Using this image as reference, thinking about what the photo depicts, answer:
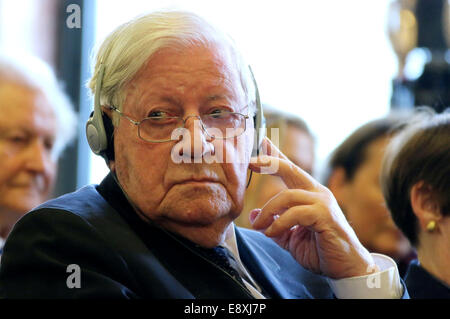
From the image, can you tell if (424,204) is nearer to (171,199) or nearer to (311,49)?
(171,199)

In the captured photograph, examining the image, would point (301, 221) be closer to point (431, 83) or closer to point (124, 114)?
point (124, 114)

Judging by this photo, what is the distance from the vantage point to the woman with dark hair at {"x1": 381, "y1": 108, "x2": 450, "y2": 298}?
140cm

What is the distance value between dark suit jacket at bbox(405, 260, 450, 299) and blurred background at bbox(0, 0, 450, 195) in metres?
0.56

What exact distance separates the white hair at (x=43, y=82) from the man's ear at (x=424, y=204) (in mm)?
1129

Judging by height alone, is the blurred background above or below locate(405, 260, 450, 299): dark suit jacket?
above

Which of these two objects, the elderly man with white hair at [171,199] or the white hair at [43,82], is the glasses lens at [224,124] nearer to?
the elderly man with white hair at [171,199]

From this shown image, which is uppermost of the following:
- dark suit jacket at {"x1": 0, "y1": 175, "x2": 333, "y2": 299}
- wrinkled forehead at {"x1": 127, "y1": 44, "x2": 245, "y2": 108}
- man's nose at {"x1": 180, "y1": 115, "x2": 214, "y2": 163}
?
wrinkled forehead at {"x1": 127, "y1": 44, "x2": 245, "y2": 108}

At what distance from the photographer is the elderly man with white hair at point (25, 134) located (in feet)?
5.83

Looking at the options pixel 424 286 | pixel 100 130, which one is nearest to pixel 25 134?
pixel 100 130

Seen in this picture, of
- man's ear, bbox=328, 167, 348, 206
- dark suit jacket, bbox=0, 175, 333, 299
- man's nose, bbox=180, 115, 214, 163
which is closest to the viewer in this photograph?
dark suit jacket, bbox=0, 175, 333, 299

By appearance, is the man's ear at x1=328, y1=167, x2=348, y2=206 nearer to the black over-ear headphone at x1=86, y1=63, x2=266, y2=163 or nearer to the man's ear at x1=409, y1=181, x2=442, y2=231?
the man's ear at x1=409, y1=181, x2=442, y2=231

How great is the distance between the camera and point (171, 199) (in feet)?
3.54

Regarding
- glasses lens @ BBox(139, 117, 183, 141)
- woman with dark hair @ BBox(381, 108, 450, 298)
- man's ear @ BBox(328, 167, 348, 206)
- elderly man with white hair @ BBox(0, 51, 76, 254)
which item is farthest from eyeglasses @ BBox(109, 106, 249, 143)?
man's ear @ BBox(328, 167, 348, 206)
